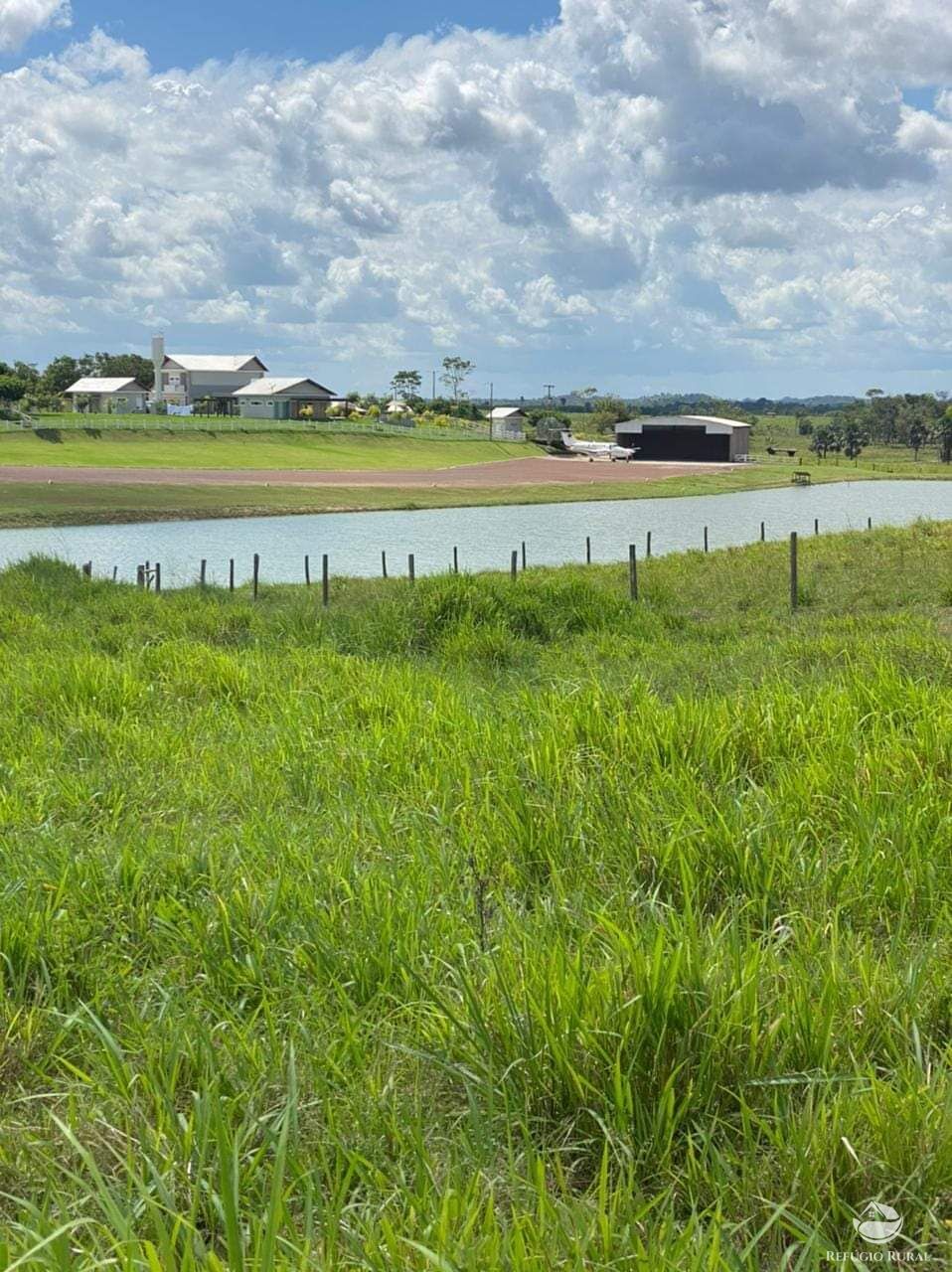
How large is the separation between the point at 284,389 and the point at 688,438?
50494 mm

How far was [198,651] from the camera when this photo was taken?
10.5m

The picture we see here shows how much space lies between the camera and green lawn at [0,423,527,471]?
77062mm

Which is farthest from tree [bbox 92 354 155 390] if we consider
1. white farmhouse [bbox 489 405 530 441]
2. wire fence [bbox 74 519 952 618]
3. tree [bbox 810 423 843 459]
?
wire fence [bbox 74 519 952 618]

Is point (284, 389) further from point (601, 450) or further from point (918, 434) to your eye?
point (918, 434)

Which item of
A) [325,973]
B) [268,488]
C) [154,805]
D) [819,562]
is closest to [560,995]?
[325,973]

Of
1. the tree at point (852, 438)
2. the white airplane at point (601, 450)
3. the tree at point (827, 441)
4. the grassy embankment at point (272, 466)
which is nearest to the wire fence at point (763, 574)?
the grassy embankment at point (272, 466)

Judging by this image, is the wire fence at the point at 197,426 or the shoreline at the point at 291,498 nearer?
the shoreline at the point at 291,498

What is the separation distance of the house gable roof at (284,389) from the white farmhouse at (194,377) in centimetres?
566

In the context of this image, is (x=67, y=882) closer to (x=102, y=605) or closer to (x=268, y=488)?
(x=102, y=605)

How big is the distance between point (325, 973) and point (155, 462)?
256 feet

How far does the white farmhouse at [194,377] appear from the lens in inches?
5979

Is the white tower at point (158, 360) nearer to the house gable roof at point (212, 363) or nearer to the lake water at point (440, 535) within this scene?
the house gable roof at point (212, 363)

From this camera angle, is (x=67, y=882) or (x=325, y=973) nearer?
(x=325, y=973)

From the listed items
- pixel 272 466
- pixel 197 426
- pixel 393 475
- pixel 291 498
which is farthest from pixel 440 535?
pixel 197 426
